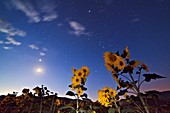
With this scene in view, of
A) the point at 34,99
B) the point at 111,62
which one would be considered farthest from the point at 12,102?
the point at 111,62

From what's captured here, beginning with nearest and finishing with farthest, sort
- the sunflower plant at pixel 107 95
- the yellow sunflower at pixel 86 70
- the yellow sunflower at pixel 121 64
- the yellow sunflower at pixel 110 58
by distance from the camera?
the yellow sunflower at pixel 121 64 < the yellow sunflower at pixel 110 58 < the sunflower plant at pixel 107 95 < the yellow sunflower at pixel 86 70

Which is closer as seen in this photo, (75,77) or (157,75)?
(157,75)

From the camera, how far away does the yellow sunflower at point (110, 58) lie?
273cm

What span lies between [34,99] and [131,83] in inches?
215

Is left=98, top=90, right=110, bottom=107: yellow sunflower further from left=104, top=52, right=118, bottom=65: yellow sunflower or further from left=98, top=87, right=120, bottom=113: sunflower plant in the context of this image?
left=104, top=52, right=118, bottom=65: yellow sunflower

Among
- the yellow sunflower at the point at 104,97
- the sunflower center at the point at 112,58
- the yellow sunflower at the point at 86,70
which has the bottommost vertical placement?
the yellow sunflower at the point at 104,97

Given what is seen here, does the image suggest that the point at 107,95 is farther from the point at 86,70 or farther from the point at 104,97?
the point at 86,70

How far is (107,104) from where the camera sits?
4262mm

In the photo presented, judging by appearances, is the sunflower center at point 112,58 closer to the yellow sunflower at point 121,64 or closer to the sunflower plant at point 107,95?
the yellow sunflower at point 121,64

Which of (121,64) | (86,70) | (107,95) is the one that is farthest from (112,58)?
(86,70)

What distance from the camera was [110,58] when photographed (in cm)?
281

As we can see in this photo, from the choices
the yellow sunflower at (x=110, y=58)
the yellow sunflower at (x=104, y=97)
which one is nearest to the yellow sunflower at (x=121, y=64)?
the yellow sunflower at (x=110, y=58)

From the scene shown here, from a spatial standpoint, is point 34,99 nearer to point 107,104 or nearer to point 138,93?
point 107,104

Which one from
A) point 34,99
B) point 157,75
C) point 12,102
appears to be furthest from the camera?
point 12,102
